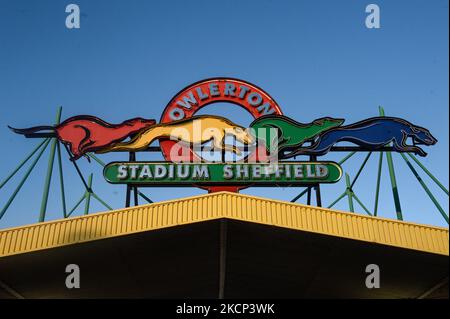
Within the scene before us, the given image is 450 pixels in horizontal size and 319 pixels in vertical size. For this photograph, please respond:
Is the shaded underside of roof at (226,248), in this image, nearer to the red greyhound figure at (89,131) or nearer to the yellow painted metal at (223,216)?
the yellow painted metal at (223,216)

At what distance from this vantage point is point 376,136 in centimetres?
2312

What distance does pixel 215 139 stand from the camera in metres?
22.8

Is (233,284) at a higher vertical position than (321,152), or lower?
lower

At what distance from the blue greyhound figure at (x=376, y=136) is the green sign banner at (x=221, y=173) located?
1.17m

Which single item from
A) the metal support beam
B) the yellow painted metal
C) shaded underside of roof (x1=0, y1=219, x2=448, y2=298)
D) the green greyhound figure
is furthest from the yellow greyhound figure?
the yellow painted metal

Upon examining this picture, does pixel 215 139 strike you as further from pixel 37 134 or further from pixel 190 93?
pixel 37 134

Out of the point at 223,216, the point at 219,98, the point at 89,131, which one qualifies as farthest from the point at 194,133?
the point at 223,216

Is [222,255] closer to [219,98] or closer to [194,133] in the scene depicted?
[194,133]

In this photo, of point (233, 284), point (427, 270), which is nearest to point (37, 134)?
point (233, 284)

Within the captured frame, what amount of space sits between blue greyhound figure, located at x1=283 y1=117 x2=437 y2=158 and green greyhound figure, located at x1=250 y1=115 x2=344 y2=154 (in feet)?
1.12

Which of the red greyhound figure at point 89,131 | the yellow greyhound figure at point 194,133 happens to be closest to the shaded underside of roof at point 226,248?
the yellow greyhound figure at point 194,133

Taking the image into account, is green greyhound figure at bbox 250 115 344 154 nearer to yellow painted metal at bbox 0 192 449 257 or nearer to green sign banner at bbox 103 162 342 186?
green sign banner at bbox 103 162 342 186
